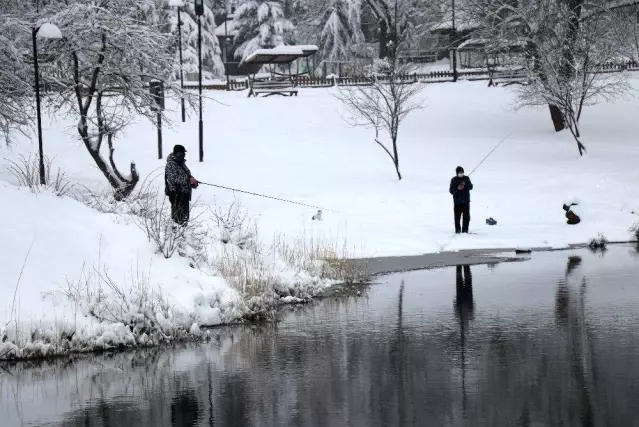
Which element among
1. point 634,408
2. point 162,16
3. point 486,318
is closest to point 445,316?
point 486,318

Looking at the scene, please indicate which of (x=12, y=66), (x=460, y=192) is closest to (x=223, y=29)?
(x=12, y=66)

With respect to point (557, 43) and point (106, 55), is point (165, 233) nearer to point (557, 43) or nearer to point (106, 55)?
point (106, 55)

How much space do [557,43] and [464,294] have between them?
23.8 m

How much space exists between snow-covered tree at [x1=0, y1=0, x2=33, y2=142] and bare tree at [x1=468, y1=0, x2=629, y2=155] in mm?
17717

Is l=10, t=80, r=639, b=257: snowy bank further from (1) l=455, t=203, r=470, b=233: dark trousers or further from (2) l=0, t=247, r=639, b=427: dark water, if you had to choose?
(2) l=0, t=247, r=639, b=427: dark water

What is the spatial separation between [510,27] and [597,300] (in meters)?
27.4

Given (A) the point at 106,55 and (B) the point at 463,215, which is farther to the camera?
(A) the point at 106,55

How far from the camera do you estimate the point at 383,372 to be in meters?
10.7

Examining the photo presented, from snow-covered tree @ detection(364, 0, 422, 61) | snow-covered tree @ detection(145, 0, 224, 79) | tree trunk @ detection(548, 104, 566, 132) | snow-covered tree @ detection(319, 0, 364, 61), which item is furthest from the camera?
snow-covered tree @ detection(319, 0, 364, 61)

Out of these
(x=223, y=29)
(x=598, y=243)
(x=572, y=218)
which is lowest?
(x=598, y=243)

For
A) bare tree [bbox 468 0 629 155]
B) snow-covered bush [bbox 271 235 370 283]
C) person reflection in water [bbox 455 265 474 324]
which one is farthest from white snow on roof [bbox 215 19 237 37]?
person reflection in water [bbox 455 265 474 324]

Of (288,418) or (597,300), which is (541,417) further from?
(597,300)

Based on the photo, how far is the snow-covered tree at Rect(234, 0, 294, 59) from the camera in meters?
69.1

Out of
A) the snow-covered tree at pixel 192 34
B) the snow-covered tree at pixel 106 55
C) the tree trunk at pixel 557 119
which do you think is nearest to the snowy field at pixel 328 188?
the tree trunk at pixel 557 119
